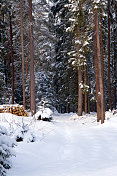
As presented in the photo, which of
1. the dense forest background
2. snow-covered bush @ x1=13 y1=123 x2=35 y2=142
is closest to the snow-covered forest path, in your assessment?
snow-covered bush @ x1=13 y1=123 x2=35 y2=142

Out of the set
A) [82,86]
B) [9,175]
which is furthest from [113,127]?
[82,86]

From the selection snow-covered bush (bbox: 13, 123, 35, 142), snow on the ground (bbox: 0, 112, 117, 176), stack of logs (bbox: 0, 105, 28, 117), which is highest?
stack of logs (bbox: 0, 105, 28, 117)

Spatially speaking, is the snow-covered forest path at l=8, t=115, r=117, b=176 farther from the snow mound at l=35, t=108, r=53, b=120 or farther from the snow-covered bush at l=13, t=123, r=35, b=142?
the snow mound at l=35, t=108, r=53, b=120

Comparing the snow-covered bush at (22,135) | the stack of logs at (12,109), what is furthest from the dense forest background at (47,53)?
the snow-covered bush at (22,135)

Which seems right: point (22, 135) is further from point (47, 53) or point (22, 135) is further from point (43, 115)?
point (47, 53)

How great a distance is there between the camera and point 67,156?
5.31 metres

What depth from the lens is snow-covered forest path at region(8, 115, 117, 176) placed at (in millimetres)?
3733

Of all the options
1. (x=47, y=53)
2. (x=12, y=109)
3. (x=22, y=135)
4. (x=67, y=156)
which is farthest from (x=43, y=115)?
(x=47, y=53)

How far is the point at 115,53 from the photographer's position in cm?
2416

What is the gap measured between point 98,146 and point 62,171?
252 centimetres

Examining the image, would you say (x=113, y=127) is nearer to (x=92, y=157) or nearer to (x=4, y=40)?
(x=92, y=157)

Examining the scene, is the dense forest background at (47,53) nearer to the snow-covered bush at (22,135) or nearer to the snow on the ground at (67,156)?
the snow on the ground at (67,156)

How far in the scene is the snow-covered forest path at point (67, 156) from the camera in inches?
147

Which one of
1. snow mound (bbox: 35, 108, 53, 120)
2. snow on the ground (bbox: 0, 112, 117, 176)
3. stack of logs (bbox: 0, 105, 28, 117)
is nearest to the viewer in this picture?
snow on the ground (bbox: 0, 112, 117, 176)
